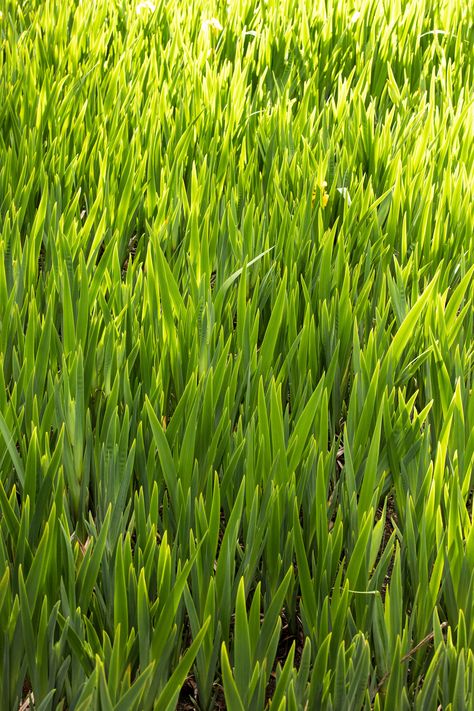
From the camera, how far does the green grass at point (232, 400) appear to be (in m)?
0.85

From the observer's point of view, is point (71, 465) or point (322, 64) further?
point (322, 64)

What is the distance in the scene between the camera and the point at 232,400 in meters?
1.17

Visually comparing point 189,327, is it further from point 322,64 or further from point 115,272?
point 322,64

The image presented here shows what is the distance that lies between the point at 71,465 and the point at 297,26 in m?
2.13

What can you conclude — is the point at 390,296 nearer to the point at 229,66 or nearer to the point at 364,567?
the point at 364,567

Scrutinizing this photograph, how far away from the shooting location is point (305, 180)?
1.74 meters

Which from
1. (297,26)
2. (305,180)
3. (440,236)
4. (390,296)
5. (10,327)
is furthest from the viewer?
(297,26)

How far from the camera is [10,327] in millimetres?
1280

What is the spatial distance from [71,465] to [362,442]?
37 centimetres

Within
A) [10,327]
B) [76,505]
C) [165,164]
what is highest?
[165,164]

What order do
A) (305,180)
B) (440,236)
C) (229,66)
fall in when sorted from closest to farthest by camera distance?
(440,236) → (305,180) → (229,66)

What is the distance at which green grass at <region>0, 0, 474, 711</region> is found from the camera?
85cm

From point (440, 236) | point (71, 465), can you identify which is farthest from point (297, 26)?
point (71, 465)

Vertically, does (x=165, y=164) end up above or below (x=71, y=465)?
above
